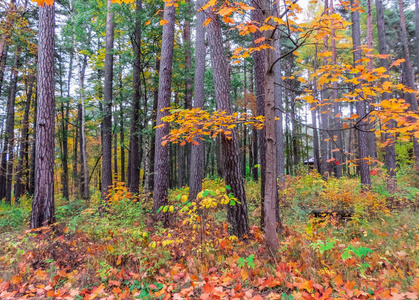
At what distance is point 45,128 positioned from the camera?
5938mm

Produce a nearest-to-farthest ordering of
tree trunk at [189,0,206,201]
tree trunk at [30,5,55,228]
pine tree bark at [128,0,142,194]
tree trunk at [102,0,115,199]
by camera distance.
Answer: tree trunk at [30,5,55,228]
tree trunk at [189,0,206,201]
tree trunk at [102,0,115,199]
pine tree bark at [128,0,142,194]

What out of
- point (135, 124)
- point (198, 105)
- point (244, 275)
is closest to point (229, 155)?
point (244, 275)

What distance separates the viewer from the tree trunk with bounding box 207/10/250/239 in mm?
4688

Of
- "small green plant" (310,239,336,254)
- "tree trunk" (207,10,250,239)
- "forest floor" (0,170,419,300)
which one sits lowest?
"forest floor" (0,170,419,300)

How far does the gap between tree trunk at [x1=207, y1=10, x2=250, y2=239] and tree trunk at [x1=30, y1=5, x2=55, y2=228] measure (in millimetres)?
4519

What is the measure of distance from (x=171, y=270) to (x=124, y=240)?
5.03 feet

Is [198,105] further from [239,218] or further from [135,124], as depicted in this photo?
[239,218]

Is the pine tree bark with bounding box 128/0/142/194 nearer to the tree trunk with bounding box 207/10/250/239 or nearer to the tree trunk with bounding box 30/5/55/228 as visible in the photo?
the tree trunk with bounding box 30/5/55/228

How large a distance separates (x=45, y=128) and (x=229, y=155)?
4.98m

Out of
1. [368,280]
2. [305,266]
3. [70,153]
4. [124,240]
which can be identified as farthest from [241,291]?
[70,153]

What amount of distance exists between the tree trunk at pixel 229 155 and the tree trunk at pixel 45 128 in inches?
178

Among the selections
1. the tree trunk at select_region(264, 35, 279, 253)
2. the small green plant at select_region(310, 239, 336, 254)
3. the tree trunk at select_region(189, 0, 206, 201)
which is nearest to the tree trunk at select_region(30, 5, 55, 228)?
the tree trunk at select_region(189, 0, 206, 201)

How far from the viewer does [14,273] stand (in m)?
3.89

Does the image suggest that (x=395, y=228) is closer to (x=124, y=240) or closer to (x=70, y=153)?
(x=124, y=240)
